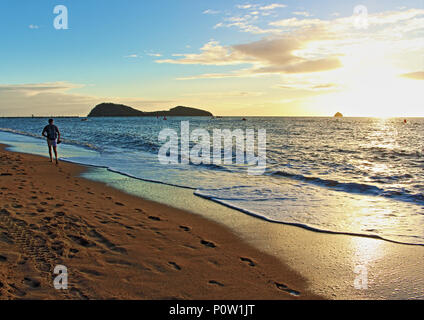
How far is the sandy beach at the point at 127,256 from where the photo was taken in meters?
3.66

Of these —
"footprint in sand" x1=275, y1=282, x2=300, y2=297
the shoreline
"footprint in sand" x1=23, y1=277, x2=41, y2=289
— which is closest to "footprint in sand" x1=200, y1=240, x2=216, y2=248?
the shoreline

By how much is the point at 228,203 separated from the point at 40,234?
4.74 metres

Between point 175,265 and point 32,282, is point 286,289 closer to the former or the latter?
point 175,265

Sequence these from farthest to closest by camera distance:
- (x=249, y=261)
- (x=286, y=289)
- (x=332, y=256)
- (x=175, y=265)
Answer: (x=332, y=256), (x=249, y=261), (x=175, y=265), (x=286, y=289)

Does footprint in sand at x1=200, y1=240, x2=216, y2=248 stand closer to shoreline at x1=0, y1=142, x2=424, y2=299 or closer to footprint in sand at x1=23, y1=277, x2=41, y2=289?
shoreline at x1=0, y1=142, x2=424, y2=299

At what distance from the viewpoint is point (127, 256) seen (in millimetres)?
4590

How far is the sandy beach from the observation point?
3662mm

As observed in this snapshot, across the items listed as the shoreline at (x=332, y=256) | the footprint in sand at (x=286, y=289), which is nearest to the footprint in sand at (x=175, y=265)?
the footprint in sand at (x=286, y=289)

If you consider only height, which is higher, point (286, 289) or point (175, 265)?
point (175, 265)

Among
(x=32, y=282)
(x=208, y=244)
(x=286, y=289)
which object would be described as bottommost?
(x=286, y=289)

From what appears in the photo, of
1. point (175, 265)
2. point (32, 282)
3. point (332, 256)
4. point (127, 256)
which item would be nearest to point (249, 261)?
point (175, 265)

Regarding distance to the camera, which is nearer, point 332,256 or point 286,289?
point 286,289

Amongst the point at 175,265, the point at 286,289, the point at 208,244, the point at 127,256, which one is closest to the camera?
the point at 286,289

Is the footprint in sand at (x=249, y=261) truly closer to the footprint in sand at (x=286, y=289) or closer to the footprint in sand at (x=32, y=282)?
the footprint in sand at (x=286, y=289)
